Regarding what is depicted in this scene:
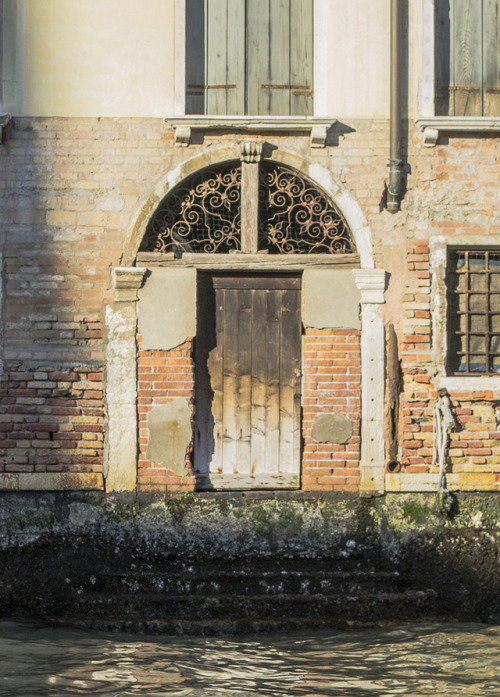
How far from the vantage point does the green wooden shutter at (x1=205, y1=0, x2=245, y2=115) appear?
774 cm

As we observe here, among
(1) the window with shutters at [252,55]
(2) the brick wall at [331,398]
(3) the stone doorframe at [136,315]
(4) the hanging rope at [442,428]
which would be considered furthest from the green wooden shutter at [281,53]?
(4) the hanging rope at [442,428]

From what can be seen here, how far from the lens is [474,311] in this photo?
763 cm

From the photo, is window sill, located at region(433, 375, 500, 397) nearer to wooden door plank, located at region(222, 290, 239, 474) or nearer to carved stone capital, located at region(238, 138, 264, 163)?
wooden door plank, located at region(222, 290, 239, 474)

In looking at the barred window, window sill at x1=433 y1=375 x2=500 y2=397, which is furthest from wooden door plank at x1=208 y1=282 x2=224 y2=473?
the barred window

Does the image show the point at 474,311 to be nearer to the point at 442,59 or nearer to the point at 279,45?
the point at 442,59

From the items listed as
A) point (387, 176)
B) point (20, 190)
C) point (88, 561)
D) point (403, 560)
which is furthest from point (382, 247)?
point (88, 561)

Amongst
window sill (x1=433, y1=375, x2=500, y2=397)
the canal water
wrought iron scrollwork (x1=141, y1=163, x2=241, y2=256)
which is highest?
wrought iron scrollwork (x1=141, y1=163, x2=241, y2=256)

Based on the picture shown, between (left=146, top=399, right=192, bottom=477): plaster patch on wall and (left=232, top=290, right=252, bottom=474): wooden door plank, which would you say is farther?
(left=232, top=290, right=252, bottom=474): wooden door plank

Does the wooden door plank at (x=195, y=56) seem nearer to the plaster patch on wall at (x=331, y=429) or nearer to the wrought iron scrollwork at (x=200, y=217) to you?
the wrought iron scrollwork at (x=200, y=217)

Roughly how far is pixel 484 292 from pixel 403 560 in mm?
2434

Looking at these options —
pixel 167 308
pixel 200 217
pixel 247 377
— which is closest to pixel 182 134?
pixel 200 217

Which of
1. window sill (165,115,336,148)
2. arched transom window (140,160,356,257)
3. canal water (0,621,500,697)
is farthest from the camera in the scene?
arched transom window (140,160,356,257)

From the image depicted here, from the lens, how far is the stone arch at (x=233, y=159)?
24.6 feet

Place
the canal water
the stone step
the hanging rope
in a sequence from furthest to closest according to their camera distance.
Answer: the hanging rope < the stone step < the canal water
